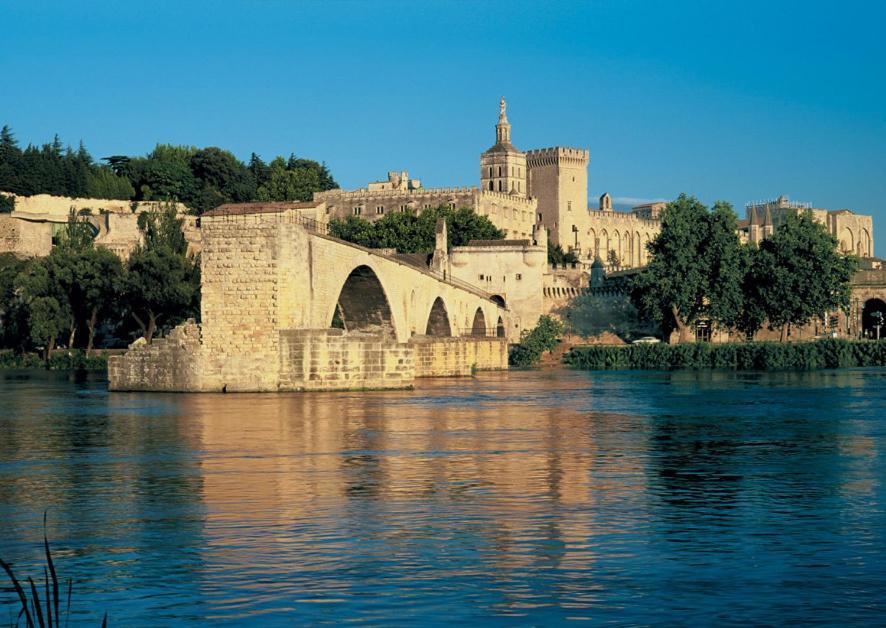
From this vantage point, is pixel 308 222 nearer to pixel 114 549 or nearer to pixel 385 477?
pixel 385 477

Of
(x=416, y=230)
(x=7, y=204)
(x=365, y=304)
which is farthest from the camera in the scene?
(x=416, y=230)

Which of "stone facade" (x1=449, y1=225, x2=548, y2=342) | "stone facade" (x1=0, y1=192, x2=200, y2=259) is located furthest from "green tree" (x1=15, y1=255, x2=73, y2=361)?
"stone facade" (x1=449, y1=225, x2=548, y2=342)

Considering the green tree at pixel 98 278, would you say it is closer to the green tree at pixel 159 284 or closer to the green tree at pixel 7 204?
the green tree at pixel 159 284

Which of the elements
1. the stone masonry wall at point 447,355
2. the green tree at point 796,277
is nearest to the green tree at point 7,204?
the stone masonry wall at point 447,355

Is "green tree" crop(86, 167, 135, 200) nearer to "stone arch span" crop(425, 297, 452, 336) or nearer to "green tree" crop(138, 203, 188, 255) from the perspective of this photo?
"green tree" crop(138, 203, 188, 255)

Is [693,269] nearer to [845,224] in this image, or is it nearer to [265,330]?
[265,330]

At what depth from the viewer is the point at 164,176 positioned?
121625 mm

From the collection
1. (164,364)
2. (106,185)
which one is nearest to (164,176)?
(106,185)

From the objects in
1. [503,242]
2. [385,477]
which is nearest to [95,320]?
[503,242]

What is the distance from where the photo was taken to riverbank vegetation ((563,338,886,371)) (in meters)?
72.8

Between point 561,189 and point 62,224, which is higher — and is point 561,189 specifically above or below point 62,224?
above

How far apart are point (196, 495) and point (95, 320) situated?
60.8 meters

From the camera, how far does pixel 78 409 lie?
38.2 meters

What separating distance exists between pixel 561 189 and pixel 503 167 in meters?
7.03
